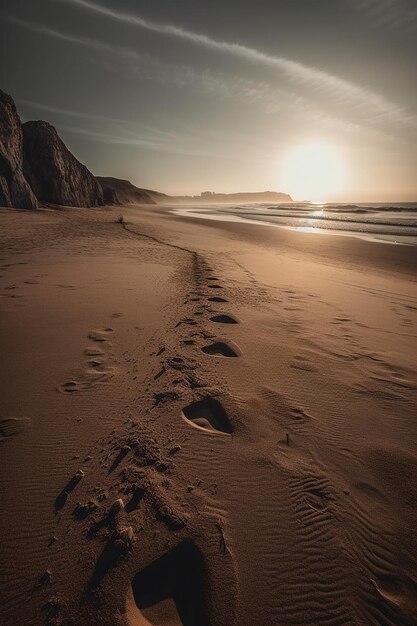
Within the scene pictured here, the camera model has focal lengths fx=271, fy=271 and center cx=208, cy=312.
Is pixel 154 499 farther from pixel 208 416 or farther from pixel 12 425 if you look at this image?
pixel 12 425

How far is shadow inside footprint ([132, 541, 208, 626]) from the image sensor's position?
1.22 metres

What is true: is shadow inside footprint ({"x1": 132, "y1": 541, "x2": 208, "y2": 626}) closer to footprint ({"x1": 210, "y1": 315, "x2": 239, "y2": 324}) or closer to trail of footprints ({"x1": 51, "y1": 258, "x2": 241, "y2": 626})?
trail of footprints ({"x1": 51, "y1": 258, "x2": 241, "y2": 626})

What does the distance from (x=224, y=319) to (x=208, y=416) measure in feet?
6.96

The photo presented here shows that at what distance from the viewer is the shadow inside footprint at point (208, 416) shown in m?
2.24

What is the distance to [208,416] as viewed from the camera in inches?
93.7

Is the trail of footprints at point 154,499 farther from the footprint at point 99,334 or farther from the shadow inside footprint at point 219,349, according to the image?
the footprint at point 99,334

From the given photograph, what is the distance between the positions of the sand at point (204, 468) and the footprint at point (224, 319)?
0.14 ft

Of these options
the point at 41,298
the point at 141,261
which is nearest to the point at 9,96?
the point at 141,261

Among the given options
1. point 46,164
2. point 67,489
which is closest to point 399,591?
point 67,489

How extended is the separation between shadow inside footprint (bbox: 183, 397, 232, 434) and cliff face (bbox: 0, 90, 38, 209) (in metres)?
21.1

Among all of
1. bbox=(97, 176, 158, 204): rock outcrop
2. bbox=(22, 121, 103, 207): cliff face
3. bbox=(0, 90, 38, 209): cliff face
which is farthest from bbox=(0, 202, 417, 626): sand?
bbox=(97, 176, 158, 204): rock outcrop

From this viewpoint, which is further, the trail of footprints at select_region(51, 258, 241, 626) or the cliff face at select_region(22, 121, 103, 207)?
the cliff face at select_region(22, 121, 103, 207)

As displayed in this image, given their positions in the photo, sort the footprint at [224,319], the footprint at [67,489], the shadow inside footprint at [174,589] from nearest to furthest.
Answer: the shadow inside footprint at [174,589] < the footprint at [67,489] < the footprint at [224,319]

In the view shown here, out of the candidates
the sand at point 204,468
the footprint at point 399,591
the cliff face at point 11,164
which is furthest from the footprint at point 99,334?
the cliff face at point 11,164
